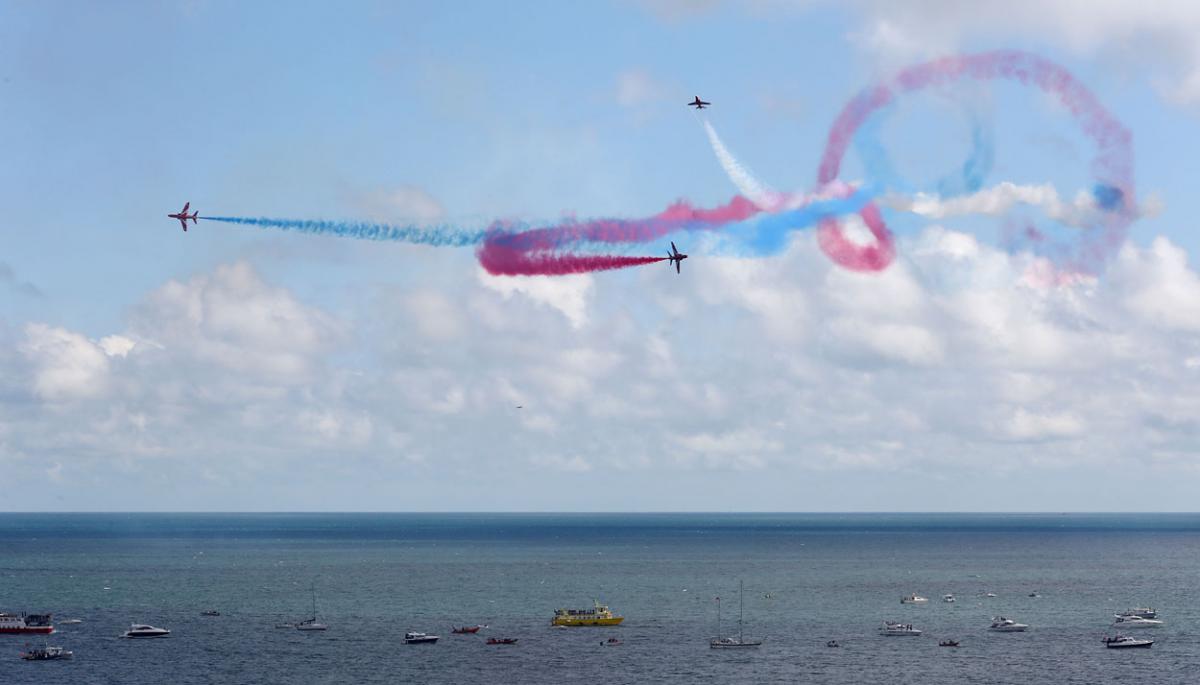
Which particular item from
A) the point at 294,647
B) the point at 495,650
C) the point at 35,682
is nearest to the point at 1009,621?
the point at 495,650

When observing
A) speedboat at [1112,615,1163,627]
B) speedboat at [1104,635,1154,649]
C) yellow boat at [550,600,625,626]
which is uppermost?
yellow boat at [550,600,625,626]

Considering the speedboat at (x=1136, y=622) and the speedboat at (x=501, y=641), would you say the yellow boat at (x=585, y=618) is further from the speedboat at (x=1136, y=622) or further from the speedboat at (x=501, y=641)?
the speedboat at (x=1136, y=622)

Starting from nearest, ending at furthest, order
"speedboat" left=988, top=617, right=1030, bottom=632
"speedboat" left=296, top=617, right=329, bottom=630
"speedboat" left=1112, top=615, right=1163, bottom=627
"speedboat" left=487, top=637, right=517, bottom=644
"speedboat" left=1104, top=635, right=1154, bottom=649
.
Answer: "speedboat" left=1104, top=635, right=1154, bottom=649 < "speedboat" left=487, top=637, right=517, bottom=644 < "speedboat" left=296, top=617, right=329, bottom=630 < "speedboat" left=988, top=617, right=1030, bottom=632 < "speedboat" left=1112, top=615, right=1163, bottom=627

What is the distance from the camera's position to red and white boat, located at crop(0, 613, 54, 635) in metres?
175

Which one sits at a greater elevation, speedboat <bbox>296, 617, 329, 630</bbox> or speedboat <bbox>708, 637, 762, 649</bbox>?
speedboat <bbox>296, 617, 329, 630</bbox>

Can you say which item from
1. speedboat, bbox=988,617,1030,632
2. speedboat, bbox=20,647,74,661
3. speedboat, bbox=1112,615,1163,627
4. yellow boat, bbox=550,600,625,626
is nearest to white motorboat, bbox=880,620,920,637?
speedboat, bbox=988,617,1030,632

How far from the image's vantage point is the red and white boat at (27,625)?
175m

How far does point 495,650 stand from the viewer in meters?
163

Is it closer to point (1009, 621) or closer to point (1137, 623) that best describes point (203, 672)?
point (1009, 621)

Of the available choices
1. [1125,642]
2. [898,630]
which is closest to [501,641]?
[898,630]

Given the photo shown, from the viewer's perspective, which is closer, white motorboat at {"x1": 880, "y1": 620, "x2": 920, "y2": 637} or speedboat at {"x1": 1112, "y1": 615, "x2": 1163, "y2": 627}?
white motorboat at {"x1": 880, "y1": 620, "x2": 920, "y2": 637}

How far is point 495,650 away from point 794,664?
127 ft

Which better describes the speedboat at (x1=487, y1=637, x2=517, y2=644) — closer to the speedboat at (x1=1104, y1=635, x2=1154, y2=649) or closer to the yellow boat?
the yellow boat

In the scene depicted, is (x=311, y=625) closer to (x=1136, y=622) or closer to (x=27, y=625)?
(x=27, y=625)
